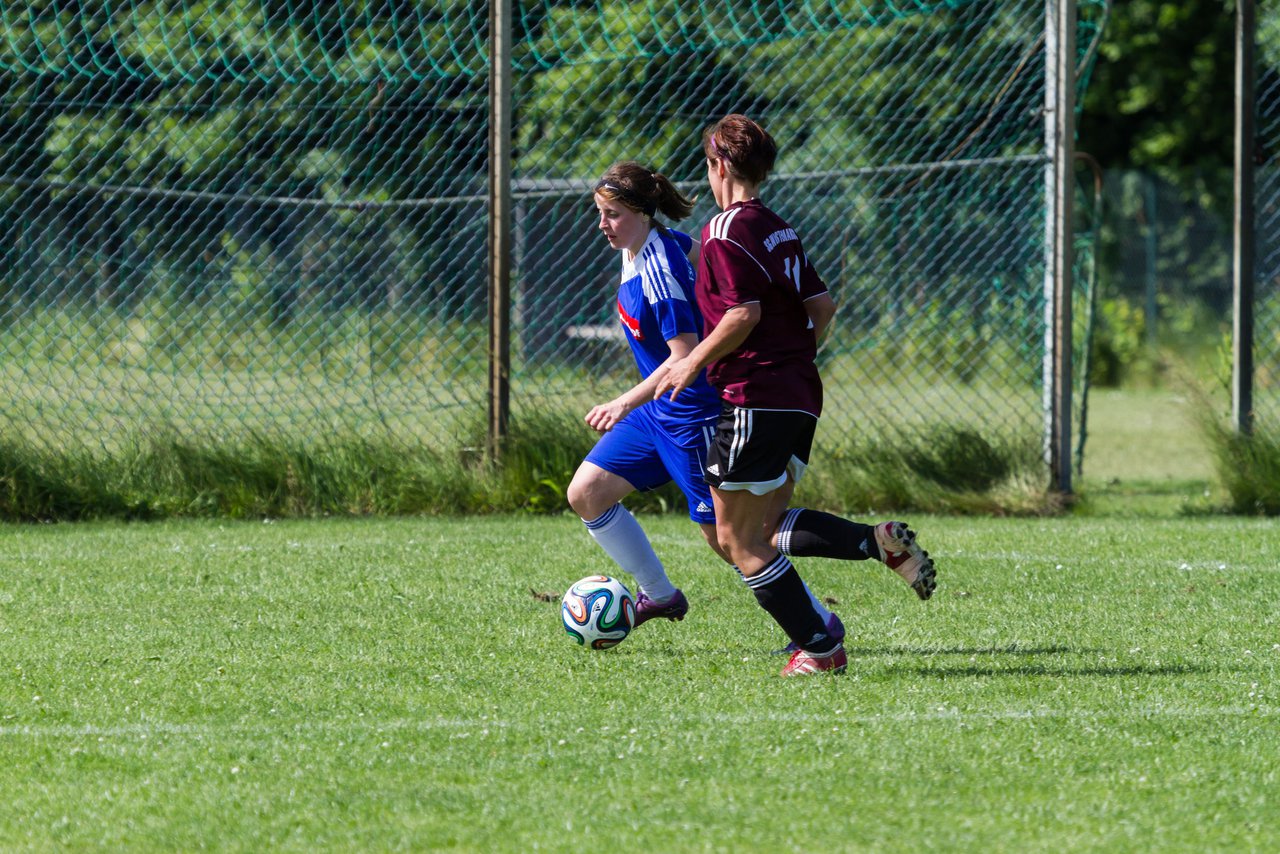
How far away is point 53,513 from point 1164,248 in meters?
19.5

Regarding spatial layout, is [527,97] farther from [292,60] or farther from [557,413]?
[557,413]

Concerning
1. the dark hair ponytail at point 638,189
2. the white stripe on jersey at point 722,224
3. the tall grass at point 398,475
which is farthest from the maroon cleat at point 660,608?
the tall grass at point 398,475

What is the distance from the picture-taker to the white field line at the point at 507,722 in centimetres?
440

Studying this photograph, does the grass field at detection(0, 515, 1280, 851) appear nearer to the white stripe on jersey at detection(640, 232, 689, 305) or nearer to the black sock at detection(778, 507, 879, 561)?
the black sock at detection(778, 507, 879, 561)

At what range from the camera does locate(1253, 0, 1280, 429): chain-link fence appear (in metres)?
10.3

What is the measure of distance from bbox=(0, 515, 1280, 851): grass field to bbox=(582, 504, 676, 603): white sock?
193 mm

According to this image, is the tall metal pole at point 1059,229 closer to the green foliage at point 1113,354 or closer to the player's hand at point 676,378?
the player's hand at point 676,378

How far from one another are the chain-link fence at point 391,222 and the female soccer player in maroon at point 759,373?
4.56m

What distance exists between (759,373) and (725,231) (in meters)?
0.47

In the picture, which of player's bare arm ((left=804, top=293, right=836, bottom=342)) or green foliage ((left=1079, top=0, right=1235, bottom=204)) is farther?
green foliage ((left=1079, top=0, right=1235, bottom=204))

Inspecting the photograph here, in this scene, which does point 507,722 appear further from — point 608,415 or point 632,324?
point 632,324

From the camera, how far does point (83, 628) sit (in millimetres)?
5875

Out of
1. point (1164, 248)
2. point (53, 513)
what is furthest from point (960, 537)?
point (1164, 248)

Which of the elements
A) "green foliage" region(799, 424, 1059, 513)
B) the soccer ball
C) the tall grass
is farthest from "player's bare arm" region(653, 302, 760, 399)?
"green foliage" region(799, 424, 1059, 513)
